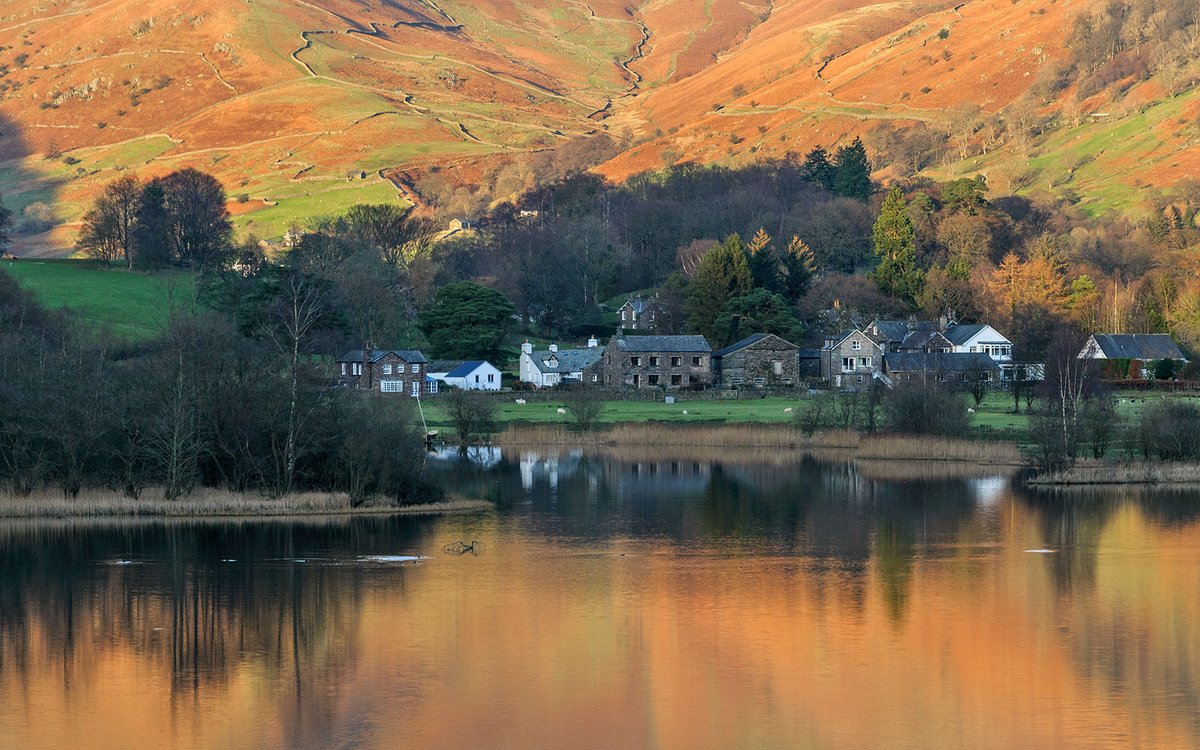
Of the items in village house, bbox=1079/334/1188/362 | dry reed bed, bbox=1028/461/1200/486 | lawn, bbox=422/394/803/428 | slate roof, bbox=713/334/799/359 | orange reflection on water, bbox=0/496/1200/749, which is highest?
slate roof, bbox=713/334/799/359

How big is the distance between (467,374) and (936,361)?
29964 mm

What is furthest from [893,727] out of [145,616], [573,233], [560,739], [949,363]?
[573,233]

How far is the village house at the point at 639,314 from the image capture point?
394 ft

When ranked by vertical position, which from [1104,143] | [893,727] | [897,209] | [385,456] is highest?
[1104,143]

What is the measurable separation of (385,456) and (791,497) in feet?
47.4

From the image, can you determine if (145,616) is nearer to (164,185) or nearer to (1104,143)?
(164,185)

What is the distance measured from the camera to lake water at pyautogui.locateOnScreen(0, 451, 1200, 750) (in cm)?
2345

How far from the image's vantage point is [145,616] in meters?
31.7

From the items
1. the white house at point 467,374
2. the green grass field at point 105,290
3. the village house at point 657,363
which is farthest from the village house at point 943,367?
the green grass field at point 105,290

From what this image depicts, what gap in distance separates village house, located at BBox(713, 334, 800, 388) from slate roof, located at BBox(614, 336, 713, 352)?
204 centimetres

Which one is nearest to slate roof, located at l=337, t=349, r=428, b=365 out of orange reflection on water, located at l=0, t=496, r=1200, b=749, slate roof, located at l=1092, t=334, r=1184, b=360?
slate roof, located at l=1092, t=334, r=1184, b=360

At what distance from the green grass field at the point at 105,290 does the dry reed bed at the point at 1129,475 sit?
5463 centimetres

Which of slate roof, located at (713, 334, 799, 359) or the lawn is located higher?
slate roof, located at (713, 334, 799, 359)

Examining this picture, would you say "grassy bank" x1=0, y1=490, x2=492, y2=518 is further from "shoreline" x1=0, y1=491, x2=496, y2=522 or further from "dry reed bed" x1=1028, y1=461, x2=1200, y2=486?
"dry reed bed" x1=1028, y1=461, x2=1200, y2=486
